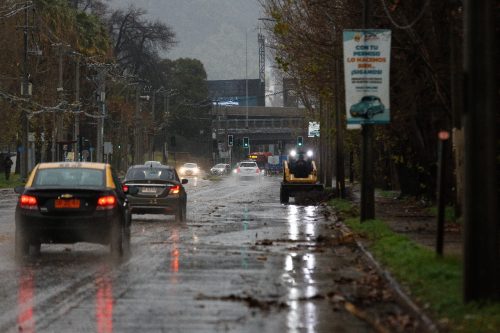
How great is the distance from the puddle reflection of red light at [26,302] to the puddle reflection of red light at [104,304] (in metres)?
0.65

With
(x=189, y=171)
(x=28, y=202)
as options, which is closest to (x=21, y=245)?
(x=28, y=202)

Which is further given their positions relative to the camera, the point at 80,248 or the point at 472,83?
the point at 80,248

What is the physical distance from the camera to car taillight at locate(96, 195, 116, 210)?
17.6 metres

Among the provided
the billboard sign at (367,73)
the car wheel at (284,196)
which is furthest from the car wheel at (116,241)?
the car wheel at (284,196)

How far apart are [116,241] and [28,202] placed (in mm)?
1523

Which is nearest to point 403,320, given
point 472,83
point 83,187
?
point 472,83

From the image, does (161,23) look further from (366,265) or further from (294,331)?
(294,331)

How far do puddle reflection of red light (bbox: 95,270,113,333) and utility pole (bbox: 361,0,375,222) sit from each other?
35.4ft

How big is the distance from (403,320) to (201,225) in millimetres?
16203

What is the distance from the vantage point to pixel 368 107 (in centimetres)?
2308

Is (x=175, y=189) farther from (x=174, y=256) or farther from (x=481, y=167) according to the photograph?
(x=481, y=167)

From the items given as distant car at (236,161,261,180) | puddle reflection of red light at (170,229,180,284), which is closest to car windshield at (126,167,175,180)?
puddle reflection of red light at (170,229,180,284)

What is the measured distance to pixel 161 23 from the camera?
101125 mm

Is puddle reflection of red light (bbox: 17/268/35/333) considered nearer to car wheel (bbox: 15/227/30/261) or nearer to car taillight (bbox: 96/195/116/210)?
car wheel (bbox: 15/227/30/261)
